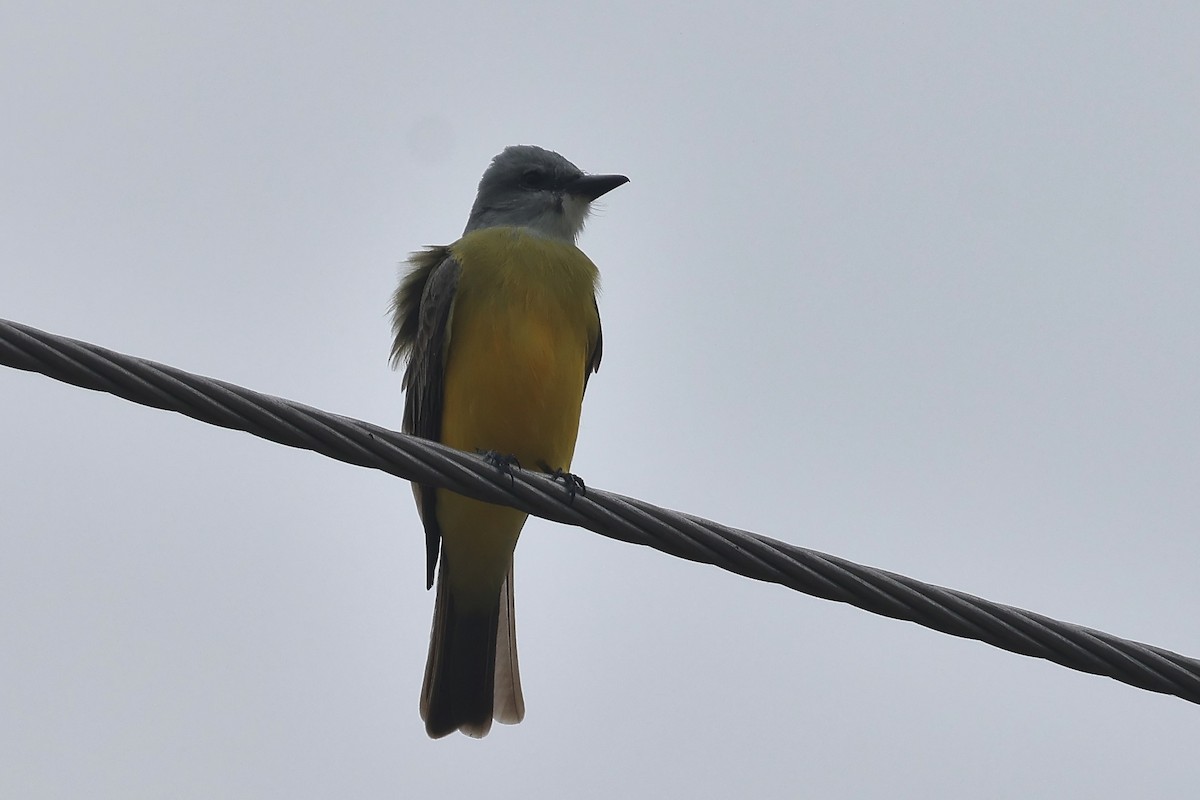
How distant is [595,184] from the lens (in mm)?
6648

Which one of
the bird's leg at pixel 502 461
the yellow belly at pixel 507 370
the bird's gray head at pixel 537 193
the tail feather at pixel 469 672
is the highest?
the bird's gray head at pixel 537 193

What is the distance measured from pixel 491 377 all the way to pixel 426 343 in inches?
15.6

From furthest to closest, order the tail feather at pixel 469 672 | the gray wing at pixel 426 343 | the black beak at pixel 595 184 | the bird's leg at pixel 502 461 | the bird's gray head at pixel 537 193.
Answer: the black beak at pixel 595 184, the bird's gray head at pixel 537 193, the tail feather at pixel 469 672, the gray wing at pixel 426 343, the bird's leg at pixel 502 461

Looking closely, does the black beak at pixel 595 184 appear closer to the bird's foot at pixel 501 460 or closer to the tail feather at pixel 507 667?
the bird's foot at pixel 501 460

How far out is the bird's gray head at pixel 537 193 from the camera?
639 centimetres

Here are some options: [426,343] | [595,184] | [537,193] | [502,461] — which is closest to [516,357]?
[426,343]

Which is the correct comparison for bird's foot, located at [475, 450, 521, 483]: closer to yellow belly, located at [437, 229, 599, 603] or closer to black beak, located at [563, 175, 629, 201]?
yellow belly, located at [437, 229, 599, 603]

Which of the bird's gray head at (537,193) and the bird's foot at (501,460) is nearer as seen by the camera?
the bird's foot at (501,460)

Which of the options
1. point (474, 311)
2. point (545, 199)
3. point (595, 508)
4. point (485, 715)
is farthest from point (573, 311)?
point (595, 508)

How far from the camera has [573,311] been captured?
5.80 meters

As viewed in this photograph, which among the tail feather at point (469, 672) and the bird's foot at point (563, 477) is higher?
the bird's foot at point (563, 477)

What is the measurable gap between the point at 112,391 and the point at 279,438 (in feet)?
1.23

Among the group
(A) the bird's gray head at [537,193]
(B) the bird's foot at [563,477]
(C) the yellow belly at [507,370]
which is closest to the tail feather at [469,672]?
(C) the yellow belly at [507,370]

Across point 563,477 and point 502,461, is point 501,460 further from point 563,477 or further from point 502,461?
point 563,477
